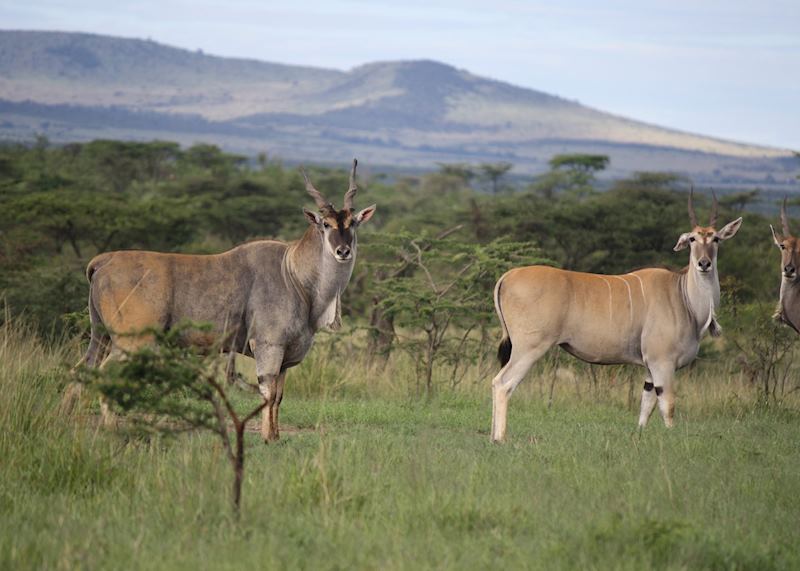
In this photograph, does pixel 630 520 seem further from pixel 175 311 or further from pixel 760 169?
pixel 760 169

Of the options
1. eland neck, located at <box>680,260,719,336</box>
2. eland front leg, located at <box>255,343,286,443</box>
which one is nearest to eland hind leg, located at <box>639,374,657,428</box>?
eland neck, located at <box>680,260,719,336</box>

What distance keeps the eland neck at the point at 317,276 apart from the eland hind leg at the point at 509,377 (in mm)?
1202

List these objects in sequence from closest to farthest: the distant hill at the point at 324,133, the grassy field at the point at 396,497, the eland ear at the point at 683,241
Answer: the grassy field at the point at 396,497 → the eland ear at the point at 683,241 → the distant hill at the point at 324,133

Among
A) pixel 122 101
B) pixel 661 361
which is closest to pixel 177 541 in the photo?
pixel 661 361

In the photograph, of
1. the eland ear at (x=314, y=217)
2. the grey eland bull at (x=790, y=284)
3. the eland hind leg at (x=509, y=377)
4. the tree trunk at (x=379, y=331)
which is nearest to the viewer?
the eland ear at (x=314, y=217)

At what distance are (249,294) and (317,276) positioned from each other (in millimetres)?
492

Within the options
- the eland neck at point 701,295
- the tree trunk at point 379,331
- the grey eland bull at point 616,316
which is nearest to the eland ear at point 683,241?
the grey eland bull at point 616,316

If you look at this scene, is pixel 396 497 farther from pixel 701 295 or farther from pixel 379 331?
pixel 379 331

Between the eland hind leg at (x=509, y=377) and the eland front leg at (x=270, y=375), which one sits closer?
the eland front leg at (x=270, y=375)

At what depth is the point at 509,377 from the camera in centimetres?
826

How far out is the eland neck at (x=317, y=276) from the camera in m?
8.02

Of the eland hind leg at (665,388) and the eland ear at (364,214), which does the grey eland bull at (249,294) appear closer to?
the eland ear at (364,214)

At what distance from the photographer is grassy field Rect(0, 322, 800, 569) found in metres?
4.90

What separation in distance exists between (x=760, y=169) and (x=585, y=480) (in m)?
149
